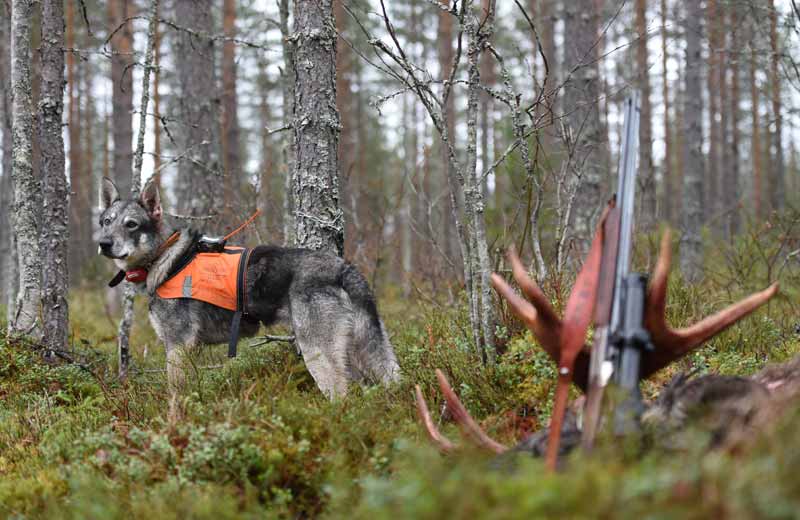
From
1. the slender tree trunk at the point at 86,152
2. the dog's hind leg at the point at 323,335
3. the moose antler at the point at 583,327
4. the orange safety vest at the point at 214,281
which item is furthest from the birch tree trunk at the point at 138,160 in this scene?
the slender tree trunk at the point at 86,152

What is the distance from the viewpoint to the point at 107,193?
6129 mm

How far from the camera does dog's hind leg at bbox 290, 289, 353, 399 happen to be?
5.11 meters

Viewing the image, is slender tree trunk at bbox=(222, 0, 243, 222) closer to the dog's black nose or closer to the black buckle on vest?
the dog's black nose

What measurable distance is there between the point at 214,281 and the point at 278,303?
61 centimetres

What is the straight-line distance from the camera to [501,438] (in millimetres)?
3666

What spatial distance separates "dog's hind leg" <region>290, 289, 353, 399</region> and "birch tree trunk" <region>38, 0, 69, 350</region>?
2755 mm

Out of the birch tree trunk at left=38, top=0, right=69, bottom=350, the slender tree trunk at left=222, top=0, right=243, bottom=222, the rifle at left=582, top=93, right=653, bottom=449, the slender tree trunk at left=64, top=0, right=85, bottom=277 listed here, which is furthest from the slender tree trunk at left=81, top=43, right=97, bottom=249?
the rifle at left=582, top=93, right=653, bottom=449

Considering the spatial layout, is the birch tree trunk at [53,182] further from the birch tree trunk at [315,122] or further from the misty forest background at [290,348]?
the birch tree trunk at [315,122]

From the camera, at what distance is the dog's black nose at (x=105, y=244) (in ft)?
18.7

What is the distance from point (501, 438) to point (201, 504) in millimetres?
1717

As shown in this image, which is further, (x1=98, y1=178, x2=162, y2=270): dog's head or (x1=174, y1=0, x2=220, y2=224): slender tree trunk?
(x1=174, y1=0, x2=220, y2=224): slender tree trunk

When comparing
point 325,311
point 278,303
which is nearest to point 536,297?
point 325,311

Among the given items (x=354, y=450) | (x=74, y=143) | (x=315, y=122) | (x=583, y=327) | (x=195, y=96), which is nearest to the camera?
(x=583, y=327)

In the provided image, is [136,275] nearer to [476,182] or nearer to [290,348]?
[290,348]
